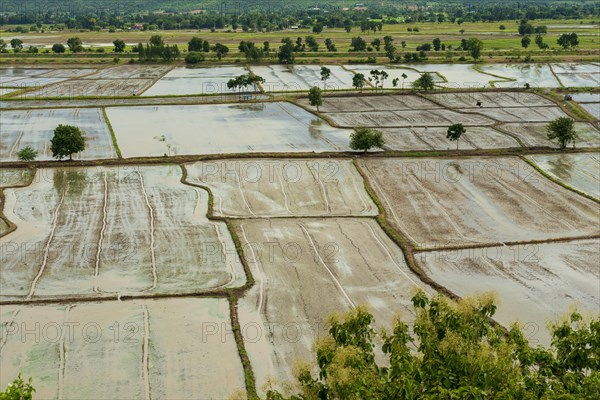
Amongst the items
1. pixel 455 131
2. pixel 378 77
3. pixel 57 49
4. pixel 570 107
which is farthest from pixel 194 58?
pixel 455 131

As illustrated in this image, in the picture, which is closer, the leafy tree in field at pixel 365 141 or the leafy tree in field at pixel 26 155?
the leafy tree in field at pixel 26 155

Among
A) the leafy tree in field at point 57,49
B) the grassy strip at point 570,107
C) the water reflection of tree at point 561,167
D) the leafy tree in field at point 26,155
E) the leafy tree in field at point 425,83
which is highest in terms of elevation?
the leafy tree in field at point 57,49

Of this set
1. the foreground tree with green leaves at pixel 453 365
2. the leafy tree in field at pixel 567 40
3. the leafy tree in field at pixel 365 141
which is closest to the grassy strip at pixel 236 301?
the foreground tree with green leaves at pixel 453 365

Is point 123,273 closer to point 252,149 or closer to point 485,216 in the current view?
point 485,216

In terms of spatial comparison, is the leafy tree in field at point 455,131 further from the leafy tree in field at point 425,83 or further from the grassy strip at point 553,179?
the leafy tree in field at point 425,83

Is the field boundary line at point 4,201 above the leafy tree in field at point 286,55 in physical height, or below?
below

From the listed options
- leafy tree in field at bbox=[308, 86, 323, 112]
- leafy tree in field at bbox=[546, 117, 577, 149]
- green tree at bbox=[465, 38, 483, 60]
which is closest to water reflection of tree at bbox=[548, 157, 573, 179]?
leafy tree in field at bbox=[546, 117, 577, 149]

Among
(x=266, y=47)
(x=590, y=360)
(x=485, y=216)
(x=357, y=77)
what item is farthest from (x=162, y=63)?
(x=590, y=360)
